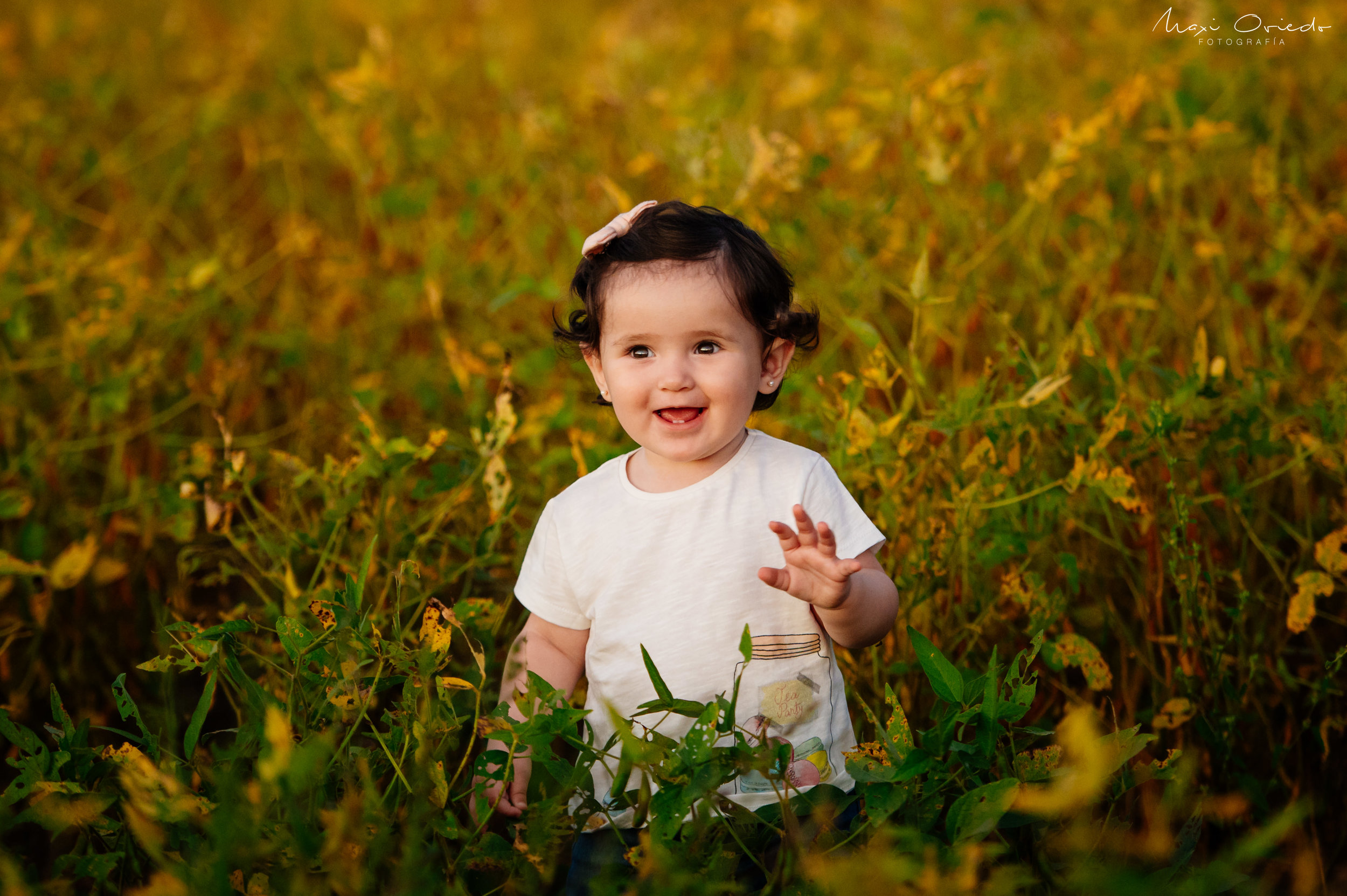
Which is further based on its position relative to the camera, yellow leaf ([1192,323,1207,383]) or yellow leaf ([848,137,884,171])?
yellow leaf ([848,137,884,171])

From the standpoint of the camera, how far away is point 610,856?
110 centimetres

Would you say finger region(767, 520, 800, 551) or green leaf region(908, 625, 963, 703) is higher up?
finger region(767, 520, 800, 551)

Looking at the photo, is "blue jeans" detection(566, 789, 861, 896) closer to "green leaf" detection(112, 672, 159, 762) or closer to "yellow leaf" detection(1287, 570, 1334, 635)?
"green leaf" detection(112, 672, 159, 762)

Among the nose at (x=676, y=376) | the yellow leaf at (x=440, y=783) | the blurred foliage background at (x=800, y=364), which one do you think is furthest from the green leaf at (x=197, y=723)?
the nose at (x=676, y=376)

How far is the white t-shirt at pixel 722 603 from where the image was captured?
3.65ft

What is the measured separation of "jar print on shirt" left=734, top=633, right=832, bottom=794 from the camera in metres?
1.09

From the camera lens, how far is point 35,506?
192 cm

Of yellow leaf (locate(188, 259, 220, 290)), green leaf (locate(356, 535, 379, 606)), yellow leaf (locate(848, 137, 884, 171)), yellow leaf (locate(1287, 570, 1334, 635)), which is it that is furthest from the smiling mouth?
yellow leaf (locate(188, 259, 220, 290))

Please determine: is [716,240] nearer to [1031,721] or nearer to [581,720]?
[581,720]

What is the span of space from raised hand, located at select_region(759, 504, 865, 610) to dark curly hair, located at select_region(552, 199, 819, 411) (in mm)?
253

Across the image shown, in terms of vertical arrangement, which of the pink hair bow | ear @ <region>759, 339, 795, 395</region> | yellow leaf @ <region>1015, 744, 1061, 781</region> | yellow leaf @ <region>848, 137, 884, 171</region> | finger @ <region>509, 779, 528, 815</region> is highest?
yellow leaf @ <region>848, 137, 884, 171</region>

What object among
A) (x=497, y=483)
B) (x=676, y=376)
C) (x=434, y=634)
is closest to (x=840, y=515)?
(x=676, y=376)

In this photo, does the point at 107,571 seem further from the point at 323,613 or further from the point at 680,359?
the point at 680,359

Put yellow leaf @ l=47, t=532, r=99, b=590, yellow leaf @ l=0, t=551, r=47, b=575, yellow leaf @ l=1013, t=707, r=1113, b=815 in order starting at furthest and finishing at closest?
yellow leaf @ l=47, t=532, r=99, b=590
yellow leaf @ l=0, t=551, r=47, b=575
yellow leaf @ l=1013, t=707, r=1113, b=815
